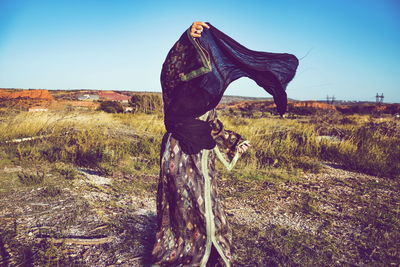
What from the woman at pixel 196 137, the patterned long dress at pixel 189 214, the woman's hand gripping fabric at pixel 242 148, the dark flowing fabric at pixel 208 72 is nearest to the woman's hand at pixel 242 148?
the woman's hand gripping fabric at pixel 242 148

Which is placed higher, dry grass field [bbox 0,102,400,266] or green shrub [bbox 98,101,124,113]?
green shrub [bbox 98,101,124,113]

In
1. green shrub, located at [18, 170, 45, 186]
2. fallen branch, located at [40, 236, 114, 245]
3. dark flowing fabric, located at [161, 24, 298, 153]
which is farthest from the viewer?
green shrub, located at [18, 170, 45, 186]

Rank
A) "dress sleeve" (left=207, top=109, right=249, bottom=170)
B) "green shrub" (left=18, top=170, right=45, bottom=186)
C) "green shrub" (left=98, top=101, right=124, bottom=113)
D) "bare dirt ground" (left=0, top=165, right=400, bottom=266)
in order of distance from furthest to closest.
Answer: "green shrub" (left=98, top=101, right=124, bottom=113)
"green shrub" (left=18, top=170, right=45, bottom=186)
"bare dirt ground" (left=0, top=165, right=400, bottom=266)
"dress sleeve" (left=207, top=109, right=249, bottom=170)

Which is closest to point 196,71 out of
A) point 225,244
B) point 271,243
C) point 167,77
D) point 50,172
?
point 167,77

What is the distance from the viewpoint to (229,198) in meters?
4.02

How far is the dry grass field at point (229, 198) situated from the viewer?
2525 mm

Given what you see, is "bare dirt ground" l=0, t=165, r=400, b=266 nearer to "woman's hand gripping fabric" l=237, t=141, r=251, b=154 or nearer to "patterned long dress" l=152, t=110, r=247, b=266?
"patterned long dress" l=152, t=110, r=247, b=266

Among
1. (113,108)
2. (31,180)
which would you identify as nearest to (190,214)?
(31,180)

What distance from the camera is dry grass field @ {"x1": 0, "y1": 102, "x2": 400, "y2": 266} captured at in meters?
2.53

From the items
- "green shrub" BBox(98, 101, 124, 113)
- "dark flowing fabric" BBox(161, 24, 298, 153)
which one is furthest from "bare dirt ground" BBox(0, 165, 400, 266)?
"green shrub" BBox(98, 101, 124, 113)

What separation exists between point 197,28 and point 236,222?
2314mm

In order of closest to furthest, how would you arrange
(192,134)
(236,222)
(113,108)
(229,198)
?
(192,134), (236,222), (229,198), (113,108)

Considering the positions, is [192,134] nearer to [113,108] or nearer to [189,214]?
[189,214]

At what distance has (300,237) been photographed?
286cm
